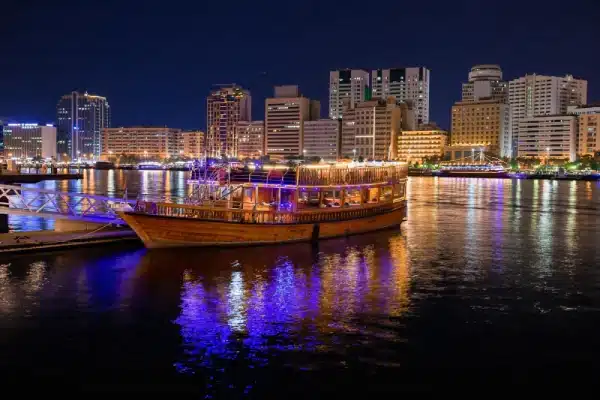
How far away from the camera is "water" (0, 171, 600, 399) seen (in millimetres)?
14352

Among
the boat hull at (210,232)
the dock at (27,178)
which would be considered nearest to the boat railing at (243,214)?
the boat hull at (210,232)

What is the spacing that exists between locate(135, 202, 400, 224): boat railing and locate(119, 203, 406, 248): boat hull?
0.33 m

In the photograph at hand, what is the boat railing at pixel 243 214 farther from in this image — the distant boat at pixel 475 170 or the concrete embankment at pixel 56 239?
the distant boat at pixel 475 170

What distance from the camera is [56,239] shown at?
28.9 meters

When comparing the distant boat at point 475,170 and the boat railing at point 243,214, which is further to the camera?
the distant boat at point 475,170

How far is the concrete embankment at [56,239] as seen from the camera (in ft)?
89.3

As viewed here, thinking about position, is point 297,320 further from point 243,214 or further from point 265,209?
point 265,209

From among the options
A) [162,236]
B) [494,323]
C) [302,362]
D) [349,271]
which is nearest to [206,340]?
[302,362]

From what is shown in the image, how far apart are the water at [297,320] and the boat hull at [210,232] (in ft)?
2.66

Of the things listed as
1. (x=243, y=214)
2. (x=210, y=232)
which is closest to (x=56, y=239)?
(x=210, y=232)

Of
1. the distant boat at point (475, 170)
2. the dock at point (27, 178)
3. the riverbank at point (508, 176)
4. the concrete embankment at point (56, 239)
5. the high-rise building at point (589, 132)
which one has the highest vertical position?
the high-rise building at point (589, 132)

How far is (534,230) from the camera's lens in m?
42.3

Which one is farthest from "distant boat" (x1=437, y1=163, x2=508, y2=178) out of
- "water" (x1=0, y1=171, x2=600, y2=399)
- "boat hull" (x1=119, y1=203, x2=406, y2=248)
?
"boat hull" (x1=119, y1=203, x2=406, y2=248)

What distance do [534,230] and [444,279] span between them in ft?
67.1
